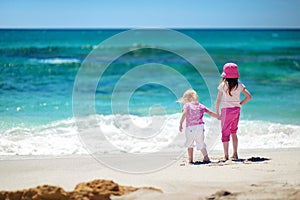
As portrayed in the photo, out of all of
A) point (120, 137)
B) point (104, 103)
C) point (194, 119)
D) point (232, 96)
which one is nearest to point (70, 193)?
point (194, 119)

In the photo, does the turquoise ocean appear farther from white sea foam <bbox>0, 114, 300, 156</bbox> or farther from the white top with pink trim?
the white top with pink trim

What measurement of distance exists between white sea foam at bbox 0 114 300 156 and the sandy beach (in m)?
0.94

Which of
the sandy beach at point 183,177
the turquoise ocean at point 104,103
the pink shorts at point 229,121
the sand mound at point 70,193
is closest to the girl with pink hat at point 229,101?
the pink shorts at point 229,121

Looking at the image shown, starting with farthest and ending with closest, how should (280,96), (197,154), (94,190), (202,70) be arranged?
(202,70), (280,96), (197,154), (94,190)

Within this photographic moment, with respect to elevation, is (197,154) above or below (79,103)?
below

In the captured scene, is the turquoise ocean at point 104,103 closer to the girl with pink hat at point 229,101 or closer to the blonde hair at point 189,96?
the girl with pink hat at point 229,101

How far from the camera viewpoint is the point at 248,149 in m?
7.00

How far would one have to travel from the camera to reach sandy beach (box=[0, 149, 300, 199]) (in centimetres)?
438

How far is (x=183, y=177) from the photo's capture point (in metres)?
5.05

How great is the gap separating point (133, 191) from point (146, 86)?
430 inches

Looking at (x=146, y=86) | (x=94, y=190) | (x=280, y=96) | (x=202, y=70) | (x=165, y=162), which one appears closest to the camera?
(x=94, y=190)

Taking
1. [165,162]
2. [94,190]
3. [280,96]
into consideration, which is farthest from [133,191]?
[280,96]

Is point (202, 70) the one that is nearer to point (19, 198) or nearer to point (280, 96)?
point (280, 96)

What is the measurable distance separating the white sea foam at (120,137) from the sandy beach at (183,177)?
94 centimetres
